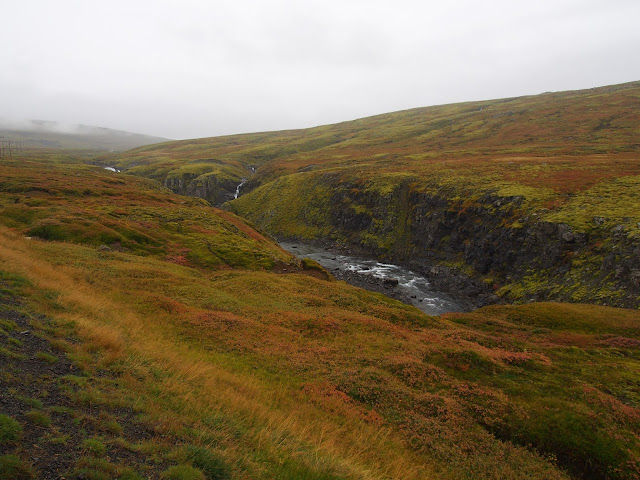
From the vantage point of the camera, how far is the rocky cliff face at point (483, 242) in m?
47.5

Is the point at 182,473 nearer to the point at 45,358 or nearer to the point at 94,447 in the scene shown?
the point at 94,447

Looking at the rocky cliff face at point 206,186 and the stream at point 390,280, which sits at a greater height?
the rocky cliff face at point 206,186

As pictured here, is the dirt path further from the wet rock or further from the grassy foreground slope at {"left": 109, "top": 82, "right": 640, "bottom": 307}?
the wet rock

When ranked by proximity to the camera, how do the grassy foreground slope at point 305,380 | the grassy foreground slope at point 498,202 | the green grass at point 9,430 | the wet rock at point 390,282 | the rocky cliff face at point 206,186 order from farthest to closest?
the rocky cliff face at point 206,186, the wet rock at point 390,282, the grassy foreground slope at point 498,202, the grassy foreground slope at point 305,380, the green grass at point 9,430

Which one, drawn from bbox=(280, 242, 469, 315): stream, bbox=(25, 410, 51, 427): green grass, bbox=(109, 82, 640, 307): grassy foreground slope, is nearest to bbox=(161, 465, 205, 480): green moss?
bbox=(25, 410, 51, 427): green grass

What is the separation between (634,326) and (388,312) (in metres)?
23.2

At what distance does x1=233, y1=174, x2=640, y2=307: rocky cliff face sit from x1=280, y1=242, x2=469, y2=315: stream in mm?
3559

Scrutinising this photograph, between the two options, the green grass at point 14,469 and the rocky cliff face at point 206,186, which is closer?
the green grass at point 14,469

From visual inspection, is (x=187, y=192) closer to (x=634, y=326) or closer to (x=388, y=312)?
(x=388, y=312)

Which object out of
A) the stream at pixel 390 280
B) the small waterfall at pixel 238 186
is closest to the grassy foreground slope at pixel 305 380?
the stream at pixel 390 280

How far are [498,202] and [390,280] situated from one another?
89.4 feet

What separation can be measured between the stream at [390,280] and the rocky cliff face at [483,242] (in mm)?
3559

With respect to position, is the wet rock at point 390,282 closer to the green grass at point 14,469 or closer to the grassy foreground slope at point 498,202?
the grassy foreground slope at point 498,202

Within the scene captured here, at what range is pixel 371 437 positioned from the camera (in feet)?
51.0
